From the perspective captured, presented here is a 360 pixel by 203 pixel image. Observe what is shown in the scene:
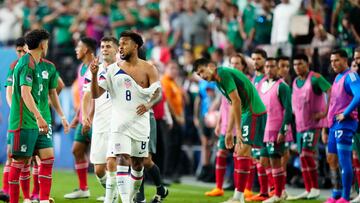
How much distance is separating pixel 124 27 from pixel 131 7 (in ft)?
2.68

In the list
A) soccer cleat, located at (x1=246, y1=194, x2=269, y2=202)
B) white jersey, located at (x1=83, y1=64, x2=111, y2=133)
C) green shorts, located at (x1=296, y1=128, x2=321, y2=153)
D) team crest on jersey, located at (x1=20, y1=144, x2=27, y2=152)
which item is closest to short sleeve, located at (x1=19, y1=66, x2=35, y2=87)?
team crest on jersey, located at (x1=20, y1=144, x2=27, y2=152)

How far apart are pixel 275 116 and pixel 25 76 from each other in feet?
16.1

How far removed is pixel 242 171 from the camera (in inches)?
521

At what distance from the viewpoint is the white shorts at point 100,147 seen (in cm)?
1289

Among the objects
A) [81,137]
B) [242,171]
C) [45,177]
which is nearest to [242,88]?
[242,171]

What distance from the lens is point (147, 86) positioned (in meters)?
11.5

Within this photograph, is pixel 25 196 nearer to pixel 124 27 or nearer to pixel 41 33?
pixel 41 33

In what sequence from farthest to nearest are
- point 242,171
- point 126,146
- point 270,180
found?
point 270,180 < point 242,171 < point 126,146

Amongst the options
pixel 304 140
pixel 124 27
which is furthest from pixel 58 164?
pixel 304 140

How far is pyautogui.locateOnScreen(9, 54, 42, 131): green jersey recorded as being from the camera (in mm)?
11242

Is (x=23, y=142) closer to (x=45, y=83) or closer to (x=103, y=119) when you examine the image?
(x=45, y=83)

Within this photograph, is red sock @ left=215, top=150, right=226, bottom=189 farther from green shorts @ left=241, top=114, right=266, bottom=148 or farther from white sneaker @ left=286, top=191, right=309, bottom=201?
green shorts @ left=241, top=114, right=266, bottom=148

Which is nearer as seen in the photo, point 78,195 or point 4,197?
point 4,197

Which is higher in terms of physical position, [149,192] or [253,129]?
[253,129]
